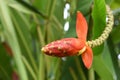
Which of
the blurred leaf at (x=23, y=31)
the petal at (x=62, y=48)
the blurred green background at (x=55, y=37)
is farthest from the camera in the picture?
the blurred leaf at (x=23, y=31)

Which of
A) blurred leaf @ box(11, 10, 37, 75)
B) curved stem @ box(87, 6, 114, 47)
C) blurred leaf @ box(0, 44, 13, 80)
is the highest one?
curved stem @ box(87, 6, 114, 47)

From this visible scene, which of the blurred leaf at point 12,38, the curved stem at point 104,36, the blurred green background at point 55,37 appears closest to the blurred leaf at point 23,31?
the blurred green background at point 55,37

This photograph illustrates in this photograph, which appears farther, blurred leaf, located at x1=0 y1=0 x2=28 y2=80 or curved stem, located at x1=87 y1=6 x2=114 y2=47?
blurred leaf, located at x1=0 y1=0 x2=28 y2=80

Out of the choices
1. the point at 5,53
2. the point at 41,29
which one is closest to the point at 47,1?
the point at 41,29

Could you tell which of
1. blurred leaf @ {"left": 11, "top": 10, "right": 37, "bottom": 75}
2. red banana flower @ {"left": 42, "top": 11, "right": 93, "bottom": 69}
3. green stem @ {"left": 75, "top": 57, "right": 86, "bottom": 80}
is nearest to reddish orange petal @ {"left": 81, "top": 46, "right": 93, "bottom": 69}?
red banana flower @ {"left": 42, "top": 11, "right": 93, "bottom": 69}

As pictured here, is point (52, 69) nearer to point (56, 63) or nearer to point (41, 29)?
point (56, 63)

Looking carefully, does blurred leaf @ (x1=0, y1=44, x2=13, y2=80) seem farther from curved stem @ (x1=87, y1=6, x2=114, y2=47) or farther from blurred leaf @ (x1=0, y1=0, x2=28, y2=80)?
curved stem @ (x1=87, y1=6, x2=114, y2=47)

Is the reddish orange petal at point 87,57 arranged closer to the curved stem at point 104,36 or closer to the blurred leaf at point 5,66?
the curved stem at point 104,36
